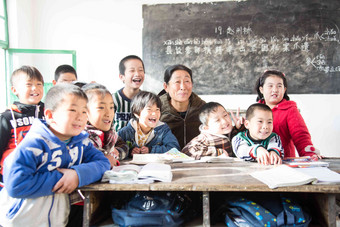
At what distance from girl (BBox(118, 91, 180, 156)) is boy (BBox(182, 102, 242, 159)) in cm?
17

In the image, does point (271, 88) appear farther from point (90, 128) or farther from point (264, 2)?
point (264, 2)

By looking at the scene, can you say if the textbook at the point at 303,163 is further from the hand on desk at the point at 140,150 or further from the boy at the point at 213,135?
the hand on desk at the point at 140,150

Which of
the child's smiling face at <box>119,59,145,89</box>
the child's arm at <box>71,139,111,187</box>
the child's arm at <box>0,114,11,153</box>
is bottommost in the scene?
the child's arm at <box>71,139,111,187</box>

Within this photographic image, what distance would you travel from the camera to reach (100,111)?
177cm

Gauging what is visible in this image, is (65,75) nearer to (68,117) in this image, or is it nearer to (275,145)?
(68,117)

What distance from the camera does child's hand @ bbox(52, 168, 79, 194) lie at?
1.31m

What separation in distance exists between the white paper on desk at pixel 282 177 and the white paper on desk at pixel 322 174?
49 mm

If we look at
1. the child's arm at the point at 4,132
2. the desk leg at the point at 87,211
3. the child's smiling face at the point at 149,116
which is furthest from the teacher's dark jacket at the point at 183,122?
the desk leg at the point at 87,211

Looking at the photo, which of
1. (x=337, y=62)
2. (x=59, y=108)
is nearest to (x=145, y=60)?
(x=337, y=62)

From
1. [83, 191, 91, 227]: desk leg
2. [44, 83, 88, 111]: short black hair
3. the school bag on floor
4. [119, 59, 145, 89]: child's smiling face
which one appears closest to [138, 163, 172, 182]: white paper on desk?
the school bag on floor

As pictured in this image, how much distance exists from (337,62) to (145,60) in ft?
9.13

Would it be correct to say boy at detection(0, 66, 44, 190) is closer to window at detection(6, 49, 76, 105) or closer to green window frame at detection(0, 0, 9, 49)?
window at detection(6, 49, 76, 105)

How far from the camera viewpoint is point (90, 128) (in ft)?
5.86

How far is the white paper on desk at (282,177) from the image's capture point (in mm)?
1318
